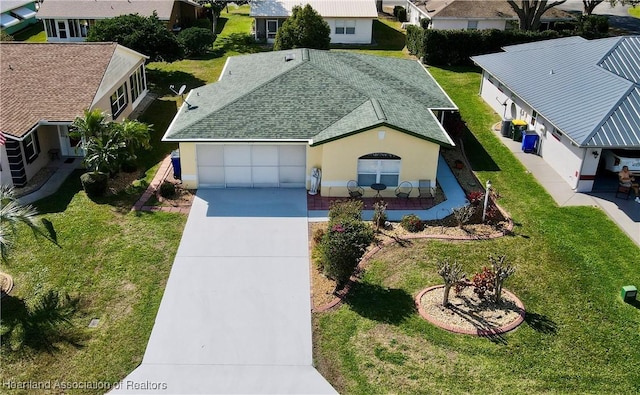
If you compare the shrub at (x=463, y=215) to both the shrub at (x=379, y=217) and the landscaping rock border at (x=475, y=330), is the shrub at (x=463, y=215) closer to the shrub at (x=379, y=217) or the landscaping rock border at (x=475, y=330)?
the shrub at (x=379, y=217)

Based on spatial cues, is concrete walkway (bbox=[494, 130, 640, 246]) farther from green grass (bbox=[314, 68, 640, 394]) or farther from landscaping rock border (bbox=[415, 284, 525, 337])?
landscaping rock border (bbox=[415, 284, 525, 337])

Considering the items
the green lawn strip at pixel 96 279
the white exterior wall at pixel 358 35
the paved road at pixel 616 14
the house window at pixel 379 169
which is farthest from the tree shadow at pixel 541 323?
the paved road at pixel 616 14

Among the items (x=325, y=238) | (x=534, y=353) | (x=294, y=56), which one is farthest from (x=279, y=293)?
(x=294, y=56)

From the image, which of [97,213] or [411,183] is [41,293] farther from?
[411,183]

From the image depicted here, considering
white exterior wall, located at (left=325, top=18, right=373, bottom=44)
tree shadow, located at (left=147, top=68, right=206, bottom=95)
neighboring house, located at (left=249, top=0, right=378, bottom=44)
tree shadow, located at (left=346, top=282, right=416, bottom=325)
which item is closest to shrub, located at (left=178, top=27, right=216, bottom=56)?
tree shadow, located at (left=147, top=68, right=206, bottom=95)

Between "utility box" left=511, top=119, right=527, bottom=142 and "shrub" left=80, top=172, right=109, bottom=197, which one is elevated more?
"utility box" left=511, top=119, right=527, bottom=142

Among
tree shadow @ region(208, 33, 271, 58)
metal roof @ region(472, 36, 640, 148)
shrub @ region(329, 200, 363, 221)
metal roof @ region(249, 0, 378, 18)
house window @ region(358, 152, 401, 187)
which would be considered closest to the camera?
shrub @ region(329, 200, 363, 221)

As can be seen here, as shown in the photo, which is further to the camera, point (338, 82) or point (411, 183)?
point (338, 82)
